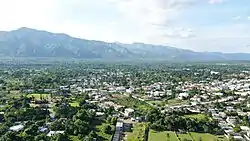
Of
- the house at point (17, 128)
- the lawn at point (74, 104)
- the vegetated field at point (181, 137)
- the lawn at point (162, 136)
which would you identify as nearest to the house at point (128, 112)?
the lawn at point (74, 104)

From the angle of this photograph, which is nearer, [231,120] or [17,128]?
[17,128]

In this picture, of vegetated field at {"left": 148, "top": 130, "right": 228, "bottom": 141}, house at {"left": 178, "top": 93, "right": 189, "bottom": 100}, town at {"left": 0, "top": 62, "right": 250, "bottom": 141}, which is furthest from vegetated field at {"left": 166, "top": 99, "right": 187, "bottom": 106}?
vegetated field at {"left": 148, "top": 130, "right": 228, "bottom": 141}

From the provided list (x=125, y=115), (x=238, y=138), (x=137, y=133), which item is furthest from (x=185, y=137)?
(x=125, y=115)

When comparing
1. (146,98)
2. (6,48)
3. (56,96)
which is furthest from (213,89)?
(6,48)

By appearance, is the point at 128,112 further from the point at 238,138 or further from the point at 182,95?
the point at 182,95

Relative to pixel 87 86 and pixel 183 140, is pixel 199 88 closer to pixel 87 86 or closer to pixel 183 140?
pixel 87 86

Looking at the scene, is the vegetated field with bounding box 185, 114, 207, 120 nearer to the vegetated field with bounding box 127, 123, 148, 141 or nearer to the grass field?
the vegetated field with bounding box 127, 123, 148, 141
